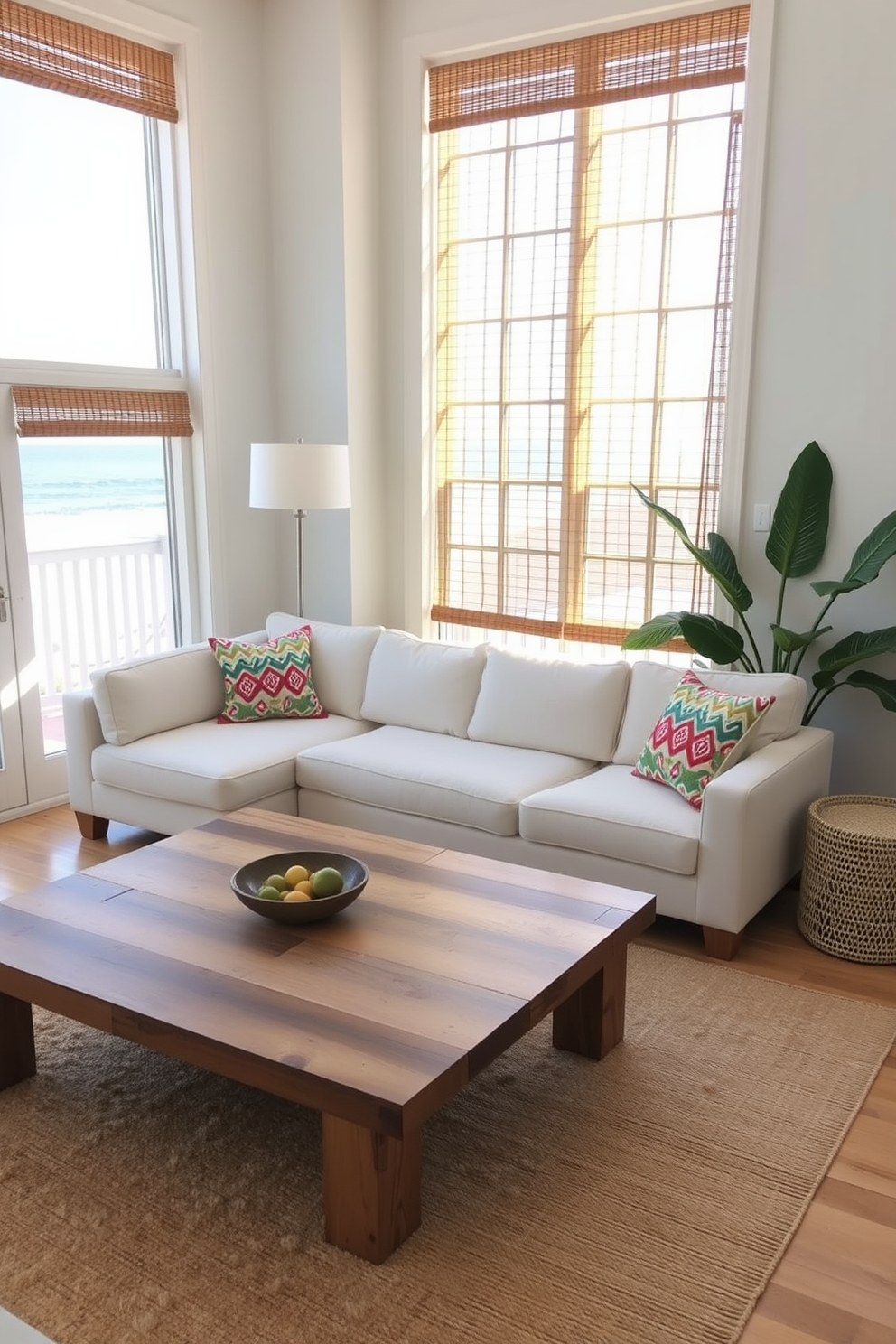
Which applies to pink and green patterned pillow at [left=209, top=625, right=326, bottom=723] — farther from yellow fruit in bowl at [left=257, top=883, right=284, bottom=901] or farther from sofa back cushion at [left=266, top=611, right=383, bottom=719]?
yellow fruit in bowl at [left=257, top=883, right=284, bottom=901]

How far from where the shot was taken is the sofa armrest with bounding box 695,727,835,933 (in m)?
3.14

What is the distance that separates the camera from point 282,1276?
79.1 inches

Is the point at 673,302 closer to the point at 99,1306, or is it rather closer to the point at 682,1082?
the point at 682,1082

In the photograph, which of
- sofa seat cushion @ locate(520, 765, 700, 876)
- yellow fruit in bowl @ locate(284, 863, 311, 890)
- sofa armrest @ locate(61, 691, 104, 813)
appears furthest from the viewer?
sofa armrest @ locate(61, 691, 104, 813)

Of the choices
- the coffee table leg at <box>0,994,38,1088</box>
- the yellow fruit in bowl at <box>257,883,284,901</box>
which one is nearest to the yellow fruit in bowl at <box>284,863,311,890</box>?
the yellow fruit in bowl at <box>257,883,284,901</box>

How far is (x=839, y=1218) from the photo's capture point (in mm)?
2184

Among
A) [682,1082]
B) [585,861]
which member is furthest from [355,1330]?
[585,861]

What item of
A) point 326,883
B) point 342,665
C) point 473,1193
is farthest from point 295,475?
point 473,1193

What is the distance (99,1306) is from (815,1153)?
146 centimetres

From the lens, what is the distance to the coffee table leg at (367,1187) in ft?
6.58

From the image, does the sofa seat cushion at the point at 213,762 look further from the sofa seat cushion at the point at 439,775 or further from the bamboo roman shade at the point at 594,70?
the bamboo roman shade at the point at 594,70

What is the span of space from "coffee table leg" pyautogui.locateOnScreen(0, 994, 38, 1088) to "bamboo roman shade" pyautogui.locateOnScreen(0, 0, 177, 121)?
10.9 feet

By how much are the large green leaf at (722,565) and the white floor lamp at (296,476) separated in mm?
1229

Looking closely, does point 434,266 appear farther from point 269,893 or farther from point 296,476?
point 269,893
